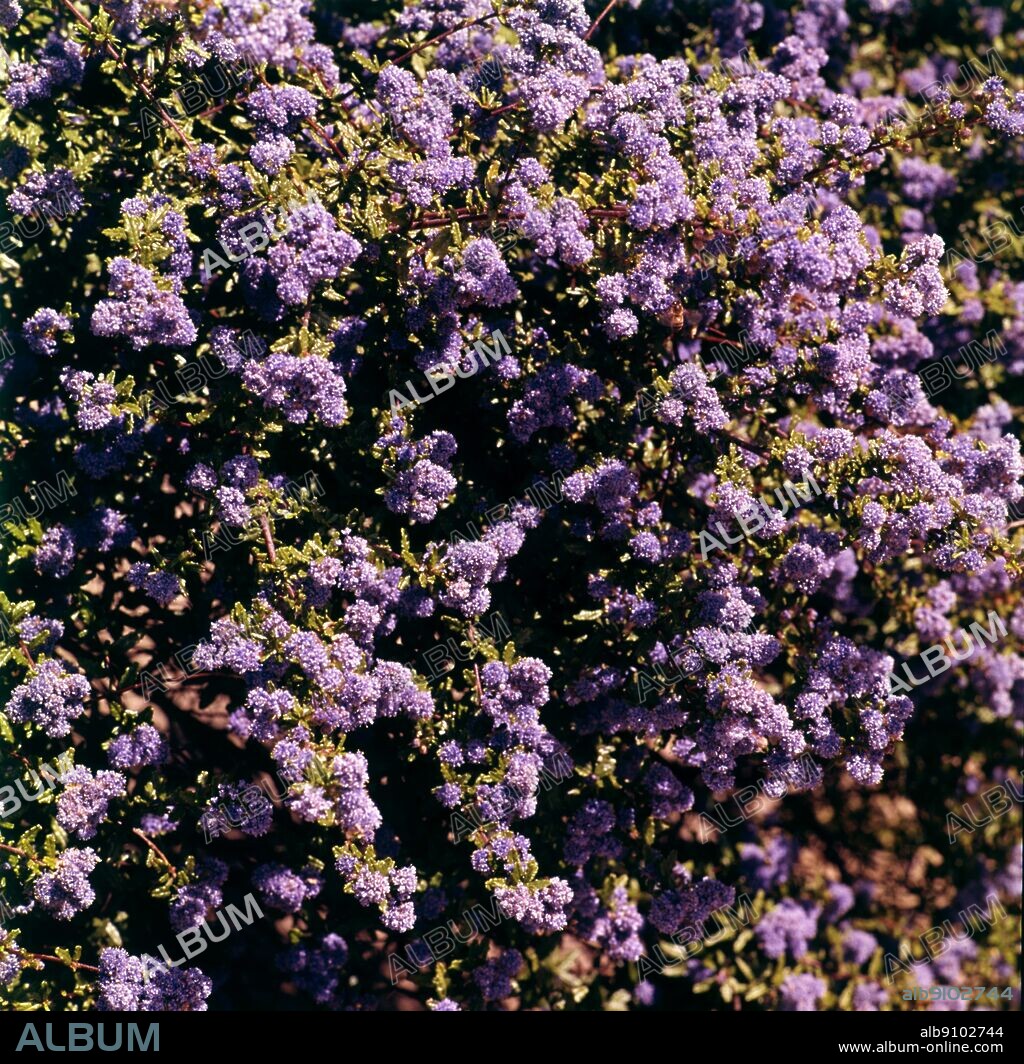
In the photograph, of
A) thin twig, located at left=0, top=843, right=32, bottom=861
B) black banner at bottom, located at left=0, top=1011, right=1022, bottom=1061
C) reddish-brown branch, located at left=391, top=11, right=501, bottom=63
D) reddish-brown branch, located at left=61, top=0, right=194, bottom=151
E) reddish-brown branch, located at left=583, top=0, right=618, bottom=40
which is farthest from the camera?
reddish-brown branch, located at left=583, top=0, right=618, bottom=40

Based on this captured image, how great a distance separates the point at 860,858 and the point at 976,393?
11.9 ft

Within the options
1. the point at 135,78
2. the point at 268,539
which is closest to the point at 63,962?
the point at 268,539

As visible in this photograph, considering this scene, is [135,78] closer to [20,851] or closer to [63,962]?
[20,851]

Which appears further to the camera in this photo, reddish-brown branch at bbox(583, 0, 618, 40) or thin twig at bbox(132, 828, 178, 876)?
reddish-brown branch at bbox(583, 0, 618, 40)

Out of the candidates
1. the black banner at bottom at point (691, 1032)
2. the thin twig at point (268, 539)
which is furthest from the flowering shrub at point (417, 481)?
the black banner at bottom at point (691, 1032)

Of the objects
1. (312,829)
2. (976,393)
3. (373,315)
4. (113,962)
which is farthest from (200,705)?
(976,393)

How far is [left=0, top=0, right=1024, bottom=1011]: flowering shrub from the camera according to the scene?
5195 mm

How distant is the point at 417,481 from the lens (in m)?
5.35

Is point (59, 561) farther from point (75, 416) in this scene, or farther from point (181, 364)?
point (181, 364)

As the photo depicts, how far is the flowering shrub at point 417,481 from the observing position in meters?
5.20

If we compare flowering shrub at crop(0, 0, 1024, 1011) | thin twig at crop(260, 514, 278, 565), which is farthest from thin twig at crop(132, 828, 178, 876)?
thin twig at crop(260, 514, 278, 565)

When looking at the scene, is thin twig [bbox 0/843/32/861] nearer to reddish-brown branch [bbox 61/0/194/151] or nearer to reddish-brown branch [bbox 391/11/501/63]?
reddish-brown branch [bbox 61/0/194/151]

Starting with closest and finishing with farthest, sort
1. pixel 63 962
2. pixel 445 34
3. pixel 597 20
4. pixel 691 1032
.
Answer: pixel 63 962 → pixel 445 34 → pixel 597 20 → pixel 691 1032

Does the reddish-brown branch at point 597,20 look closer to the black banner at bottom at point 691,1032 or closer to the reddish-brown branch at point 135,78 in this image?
the reddish-brown branch at point 135,78
